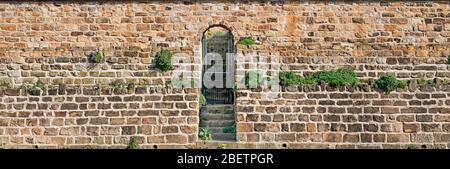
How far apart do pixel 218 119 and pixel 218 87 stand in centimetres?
136

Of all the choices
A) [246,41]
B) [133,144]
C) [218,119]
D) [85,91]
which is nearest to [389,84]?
[246,41]

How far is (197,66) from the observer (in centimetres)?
1089

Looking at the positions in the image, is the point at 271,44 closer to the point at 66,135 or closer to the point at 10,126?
the point at 66,135

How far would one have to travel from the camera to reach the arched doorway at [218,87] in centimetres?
1114

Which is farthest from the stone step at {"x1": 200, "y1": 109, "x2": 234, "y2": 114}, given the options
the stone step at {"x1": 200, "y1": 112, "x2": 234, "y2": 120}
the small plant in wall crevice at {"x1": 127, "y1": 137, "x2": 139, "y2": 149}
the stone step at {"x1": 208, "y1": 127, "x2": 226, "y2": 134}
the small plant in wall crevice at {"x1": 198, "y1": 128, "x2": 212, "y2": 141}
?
the small plant in wall crevice at {"x1": 127, "y1": 137, "x2": 139, "y2": 149}

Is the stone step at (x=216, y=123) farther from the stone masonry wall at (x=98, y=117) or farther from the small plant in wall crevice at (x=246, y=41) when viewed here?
the small plant in wall crevice at (x=246, y=41)

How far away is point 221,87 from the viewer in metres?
12.8

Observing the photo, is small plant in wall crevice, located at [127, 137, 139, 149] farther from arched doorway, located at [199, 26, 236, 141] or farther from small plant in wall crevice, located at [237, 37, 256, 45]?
small plant in wall crevice, located at [237, 37, 256, 45]

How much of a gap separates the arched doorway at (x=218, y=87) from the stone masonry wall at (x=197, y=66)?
0.64m

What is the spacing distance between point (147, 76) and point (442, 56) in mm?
6669

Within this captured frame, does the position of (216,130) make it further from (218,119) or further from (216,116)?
(216,116)
